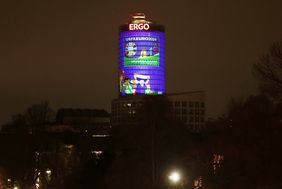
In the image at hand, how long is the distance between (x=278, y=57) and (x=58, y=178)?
111ft

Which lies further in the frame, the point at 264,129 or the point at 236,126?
the point at 236,126

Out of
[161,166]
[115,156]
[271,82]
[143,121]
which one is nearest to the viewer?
[271,82]

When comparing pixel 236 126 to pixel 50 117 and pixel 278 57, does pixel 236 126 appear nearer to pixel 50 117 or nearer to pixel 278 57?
pixel 278 57

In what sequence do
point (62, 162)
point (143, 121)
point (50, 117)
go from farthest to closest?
1. point (50, 117)
2. point (62, 162)
3. point (143, 121)

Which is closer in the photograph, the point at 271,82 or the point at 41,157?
the point at 271,82

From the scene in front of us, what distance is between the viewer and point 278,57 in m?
36.9

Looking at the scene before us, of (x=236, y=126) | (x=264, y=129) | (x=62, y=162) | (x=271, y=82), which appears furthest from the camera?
(x=62, y=162)

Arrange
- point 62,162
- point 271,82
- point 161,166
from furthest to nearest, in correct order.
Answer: point 62,162 → point 161,166 → point 271,82

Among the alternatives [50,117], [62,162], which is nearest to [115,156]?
[62,162]

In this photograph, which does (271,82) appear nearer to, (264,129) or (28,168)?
(264,129)

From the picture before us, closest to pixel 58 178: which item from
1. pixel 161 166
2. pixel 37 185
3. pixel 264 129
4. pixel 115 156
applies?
pixel 115 156

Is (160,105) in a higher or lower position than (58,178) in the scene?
higher

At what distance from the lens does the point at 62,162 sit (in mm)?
79625

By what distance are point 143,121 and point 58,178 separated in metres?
9.50
